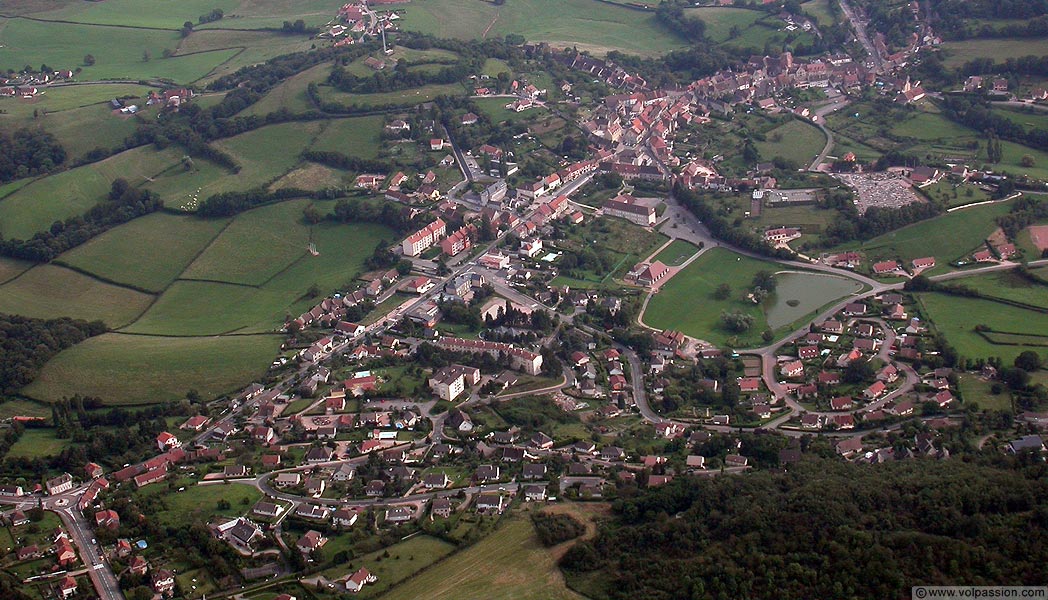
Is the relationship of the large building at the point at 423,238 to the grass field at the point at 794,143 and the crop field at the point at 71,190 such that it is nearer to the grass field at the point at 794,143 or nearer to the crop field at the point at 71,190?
the grass field at the point at 794,143

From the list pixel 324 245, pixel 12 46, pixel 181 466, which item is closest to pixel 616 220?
pixel 324 245

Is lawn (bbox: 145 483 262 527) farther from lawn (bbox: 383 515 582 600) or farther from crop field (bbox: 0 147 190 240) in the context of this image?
crop field (bbox: 0 147 190 240)

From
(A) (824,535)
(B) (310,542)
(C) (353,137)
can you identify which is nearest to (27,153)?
(C) (353,137)

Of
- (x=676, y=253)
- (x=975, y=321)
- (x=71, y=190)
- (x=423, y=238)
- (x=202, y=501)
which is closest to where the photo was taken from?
(x=202, y=501)

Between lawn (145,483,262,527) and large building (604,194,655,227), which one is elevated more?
large building (604,194,655,227)

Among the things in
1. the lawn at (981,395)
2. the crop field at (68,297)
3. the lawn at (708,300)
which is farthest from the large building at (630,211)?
the crop field at (68,297)

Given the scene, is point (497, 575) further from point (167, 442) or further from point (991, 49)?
point (991, 49)

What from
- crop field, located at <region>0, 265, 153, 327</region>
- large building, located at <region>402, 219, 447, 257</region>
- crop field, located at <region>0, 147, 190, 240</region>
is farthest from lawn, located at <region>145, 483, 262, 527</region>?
crop field, located at <region>0, 147, 190, 240</region>
